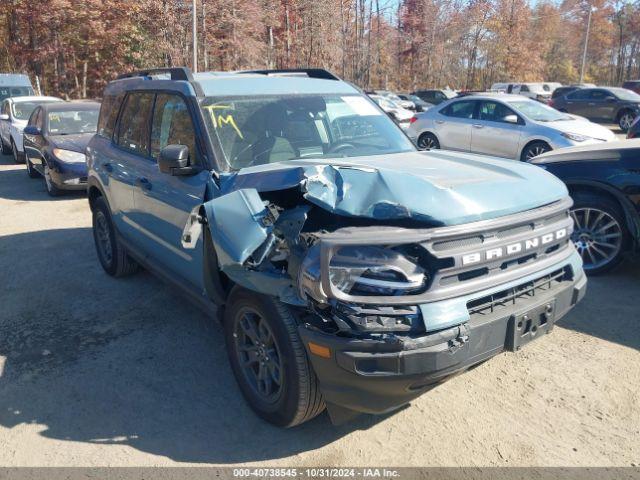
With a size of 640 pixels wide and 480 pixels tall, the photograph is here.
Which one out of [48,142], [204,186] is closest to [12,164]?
[48,142]

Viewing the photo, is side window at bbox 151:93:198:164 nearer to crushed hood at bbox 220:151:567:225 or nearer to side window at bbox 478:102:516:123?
crushed hood at bbox 220:151:567:225

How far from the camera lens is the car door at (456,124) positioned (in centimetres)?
1220

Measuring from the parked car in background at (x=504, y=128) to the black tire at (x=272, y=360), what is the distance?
899 cm

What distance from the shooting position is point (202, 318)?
4.71 m

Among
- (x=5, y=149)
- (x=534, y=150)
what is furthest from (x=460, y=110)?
(x=5, y=149)

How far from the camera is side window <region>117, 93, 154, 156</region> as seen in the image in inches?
178

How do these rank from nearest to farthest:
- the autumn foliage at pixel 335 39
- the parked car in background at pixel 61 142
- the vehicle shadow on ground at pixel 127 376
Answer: the vehicle shadow on ground at pixel 127 376 < the parked car in background at pixel 61 142 < the autumn foliage at pixel 335 39

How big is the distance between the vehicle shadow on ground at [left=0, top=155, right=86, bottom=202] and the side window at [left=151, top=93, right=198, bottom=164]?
22.7 feet

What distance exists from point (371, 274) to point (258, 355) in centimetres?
102

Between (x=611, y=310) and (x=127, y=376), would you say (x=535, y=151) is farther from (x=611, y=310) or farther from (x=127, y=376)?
(x=127, y=376)

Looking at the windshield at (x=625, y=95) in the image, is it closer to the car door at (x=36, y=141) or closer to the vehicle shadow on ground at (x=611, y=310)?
the vehicle shadow on ground at (x=611, y=310)

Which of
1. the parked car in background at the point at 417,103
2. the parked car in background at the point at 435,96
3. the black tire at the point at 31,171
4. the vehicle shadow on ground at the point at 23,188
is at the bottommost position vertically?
the vehicle shadow on ground at the point at 23,188

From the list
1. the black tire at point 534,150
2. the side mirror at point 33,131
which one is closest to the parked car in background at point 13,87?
the side mirror at point 33,131

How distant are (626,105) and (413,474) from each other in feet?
75.7
